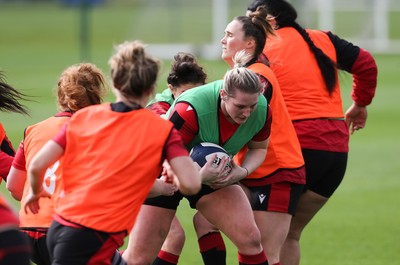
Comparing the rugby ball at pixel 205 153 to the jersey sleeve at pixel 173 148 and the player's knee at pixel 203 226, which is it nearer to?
the jersey sleeve at pixel 173 148

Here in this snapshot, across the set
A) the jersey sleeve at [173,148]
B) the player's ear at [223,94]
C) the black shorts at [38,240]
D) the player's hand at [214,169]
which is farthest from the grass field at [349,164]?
the black shorts at [38,240]

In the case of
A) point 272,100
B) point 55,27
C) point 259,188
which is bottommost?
point 55,27

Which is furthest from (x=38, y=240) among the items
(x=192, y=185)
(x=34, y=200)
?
(x=192, y=185)

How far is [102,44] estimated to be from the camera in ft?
144

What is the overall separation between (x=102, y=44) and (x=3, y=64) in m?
9.29

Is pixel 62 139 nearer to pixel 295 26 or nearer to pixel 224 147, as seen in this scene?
pixel 224 147

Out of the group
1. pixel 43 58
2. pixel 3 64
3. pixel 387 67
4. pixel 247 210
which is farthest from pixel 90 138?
pixel 43 58

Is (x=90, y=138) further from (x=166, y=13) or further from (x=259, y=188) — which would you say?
(x=166, y=13)

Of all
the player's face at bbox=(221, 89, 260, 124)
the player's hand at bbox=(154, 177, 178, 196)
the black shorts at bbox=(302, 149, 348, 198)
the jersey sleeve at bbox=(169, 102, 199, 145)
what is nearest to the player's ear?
the player's face at bbox=(221, 89, 260, 124)

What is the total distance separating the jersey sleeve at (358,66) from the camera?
7941mm

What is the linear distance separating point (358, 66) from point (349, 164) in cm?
772

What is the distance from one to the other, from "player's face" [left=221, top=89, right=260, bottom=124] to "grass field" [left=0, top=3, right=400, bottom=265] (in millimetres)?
771

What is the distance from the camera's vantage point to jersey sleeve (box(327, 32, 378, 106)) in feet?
26.1

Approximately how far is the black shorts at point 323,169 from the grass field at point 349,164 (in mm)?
1092
